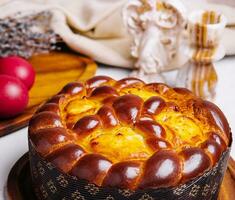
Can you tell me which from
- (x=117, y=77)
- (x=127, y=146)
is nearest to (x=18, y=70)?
(x=117, y=77)

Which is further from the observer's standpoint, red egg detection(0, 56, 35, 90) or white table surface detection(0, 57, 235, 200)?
red egg detection(0, 56, 35, 90)

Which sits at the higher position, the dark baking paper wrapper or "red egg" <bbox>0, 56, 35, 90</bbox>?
Result: the dark baking paper wrapper

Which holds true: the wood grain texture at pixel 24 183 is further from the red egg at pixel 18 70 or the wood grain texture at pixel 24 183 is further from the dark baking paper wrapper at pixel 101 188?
the red egg at pixel 18 70

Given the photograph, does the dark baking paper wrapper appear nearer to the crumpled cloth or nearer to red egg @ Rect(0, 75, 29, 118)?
red egg @ Rect(0, 75, 29, 118)

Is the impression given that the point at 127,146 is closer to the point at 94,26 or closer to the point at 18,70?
the point at 18,70

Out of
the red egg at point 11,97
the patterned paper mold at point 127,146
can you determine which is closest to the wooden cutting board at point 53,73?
the red egg at point 11,97

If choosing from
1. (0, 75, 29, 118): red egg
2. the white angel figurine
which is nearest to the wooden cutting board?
(0, 75, 29, 118): red egg
